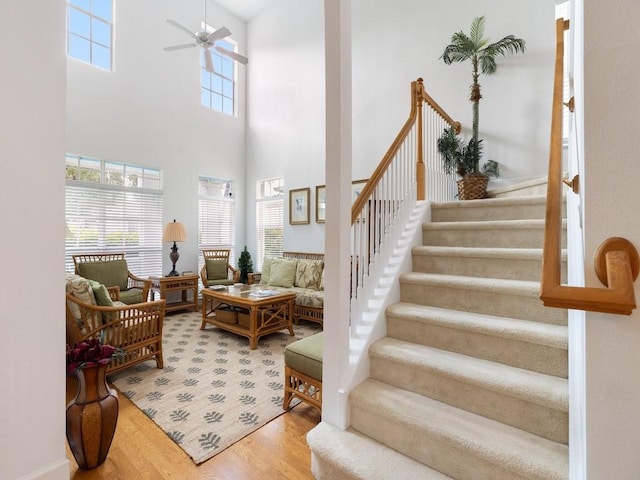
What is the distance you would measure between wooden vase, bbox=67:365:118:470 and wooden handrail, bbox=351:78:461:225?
1.78 meters

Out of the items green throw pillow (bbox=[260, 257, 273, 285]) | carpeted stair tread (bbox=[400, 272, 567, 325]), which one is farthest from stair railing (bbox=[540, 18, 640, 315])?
green throw pillow (bbox=[260, 257, 273, 285])

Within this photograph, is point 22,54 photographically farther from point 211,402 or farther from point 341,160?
point 211,402

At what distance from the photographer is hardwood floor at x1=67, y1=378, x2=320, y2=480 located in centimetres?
168

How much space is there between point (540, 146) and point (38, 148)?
14.0ft

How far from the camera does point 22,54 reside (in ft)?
4.78

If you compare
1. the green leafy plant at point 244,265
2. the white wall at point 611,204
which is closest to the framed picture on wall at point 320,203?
the green leafy plant at point 244,265

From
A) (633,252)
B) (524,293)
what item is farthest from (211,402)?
(633,252)

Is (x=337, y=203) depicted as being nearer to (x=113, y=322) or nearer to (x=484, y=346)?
(x=484, y=346)

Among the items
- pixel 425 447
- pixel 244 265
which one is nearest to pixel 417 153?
pixel 425 447

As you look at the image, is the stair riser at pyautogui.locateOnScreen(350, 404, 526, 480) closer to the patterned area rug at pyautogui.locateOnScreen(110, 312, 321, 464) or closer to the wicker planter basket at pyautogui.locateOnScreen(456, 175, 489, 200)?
the patterned area rug at pyautogui.locateOnScreen(110, 312, 321, 464)

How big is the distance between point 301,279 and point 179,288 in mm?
2040

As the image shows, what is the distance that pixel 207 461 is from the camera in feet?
5.81

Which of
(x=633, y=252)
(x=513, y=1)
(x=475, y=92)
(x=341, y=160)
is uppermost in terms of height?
(x=513, y=1)

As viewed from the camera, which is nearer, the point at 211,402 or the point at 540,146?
the point at 211,402
